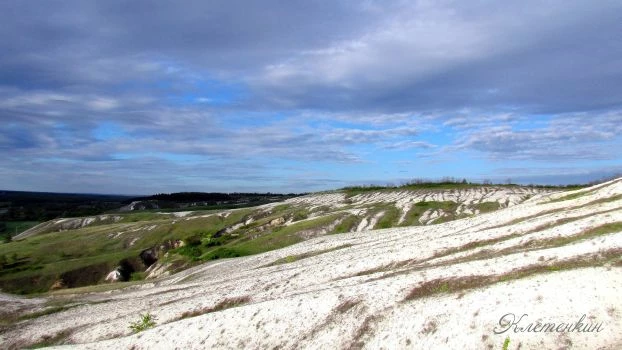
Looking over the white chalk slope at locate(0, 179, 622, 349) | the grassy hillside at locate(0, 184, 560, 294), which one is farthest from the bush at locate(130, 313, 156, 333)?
the grassy hillside at locate(0, 184, 560, 294)

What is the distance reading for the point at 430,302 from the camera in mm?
25484

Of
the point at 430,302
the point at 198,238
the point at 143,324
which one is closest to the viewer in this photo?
the point at 430,302

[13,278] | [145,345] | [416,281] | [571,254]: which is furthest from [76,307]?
[13,278]

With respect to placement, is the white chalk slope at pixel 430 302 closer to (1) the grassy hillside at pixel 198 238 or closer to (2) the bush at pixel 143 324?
(2) the bush at pixel 143 324

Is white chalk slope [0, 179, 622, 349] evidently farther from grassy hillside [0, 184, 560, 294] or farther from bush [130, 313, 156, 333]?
grassy hillside [0, 184, 560, 294]

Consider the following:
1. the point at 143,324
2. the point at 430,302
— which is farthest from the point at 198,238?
the point at 430,302

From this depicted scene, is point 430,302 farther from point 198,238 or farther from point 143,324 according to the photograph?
point 198,238

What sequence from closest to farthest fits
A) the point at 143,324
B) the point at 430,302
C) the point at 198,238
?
the point at 430,302, the point at 143,324, the point at 198,238

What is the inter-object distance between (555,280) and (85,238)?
6183 inches

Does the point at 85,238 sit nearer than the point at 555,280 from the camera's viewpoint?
No

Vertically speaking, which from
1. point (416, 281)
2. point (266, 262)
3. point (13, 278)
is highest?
point (416, 281)

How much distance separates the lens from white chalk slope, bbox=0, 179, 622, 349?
21.4 m

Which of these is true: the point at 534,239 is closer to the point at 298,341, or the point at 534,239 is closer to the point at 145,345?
the point at 298,341

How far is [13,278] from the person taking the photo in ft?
352
